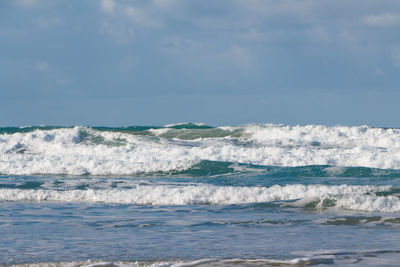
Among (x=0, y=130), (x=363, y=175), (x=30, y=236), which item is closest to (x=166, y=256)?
(x=30, y=236)

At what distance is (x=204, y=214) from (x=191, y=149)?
14.7 meters

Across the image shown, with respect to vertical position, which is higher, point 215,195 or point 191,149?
point 191,149

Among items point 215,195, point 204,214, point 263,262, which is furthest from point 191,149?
point 263,262

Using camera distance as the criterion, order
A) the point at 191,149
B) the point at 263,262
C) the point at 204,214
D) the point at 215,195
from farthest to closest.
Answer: the point at 191,149
the point at 215,195
the point at 204,214
the point at 263,262

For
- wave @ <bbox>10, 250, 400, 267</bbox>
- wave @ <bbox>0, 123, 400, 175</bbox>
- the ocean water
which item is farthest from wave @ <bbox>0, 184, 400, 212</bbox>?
wave @ <bbox>0, 123, 400, 175</bbox>

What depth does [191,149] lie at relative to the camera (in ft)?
83.9

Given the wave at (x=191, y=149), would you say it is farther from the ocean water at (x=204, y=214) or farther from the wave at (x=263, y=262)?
the wave at (x=263, y=262)

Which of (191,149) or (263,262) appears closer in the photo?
(263,262)

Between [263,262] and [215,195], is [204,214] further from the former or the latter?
[263,262]

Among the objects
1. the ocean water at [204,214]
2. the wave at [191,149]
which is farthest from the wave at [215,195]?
the wave at [191,149]

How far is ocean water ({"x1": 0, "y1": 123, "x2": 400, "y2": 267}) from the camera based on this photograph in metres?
7.41

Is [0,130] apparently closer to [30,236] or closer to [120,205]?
[120,205]

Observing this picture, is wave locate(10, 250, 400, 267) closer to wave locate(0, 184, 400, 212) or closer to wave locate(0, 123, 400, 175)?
wave locate(0, 184, 400, 212)

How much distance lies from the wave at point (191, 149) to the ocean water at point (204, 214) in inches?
4.1
